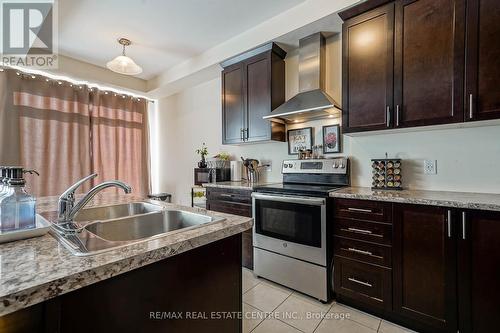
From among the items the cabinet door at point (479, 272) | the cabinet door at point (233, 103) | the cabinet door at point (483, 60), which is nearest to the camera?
the cabinet door at point (479, 272)

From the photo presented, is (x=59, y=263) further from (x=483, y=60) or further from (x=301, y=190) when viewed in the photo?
(x=483, y=60)

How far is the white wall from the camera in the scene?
6.07 ft

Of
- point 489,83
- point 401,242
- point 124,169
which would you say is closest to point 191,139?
point 124,169

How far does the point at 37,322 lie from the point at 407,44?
255 cm

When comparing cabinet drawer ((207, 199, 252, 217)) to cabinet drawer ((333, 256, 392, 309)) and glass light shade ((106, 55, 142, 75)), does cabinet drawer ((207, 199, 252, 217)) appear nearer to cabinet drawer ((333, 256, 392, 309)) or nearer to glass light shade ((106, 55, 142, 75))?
cabinet drawer ((333, 256, 392, 309))

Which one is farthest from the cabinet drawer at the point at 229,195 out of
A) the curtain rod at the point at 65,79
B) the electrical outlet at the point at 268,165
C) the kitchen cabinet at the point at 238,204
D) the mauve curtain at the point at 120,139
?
the curtain rod at the point at 65,79

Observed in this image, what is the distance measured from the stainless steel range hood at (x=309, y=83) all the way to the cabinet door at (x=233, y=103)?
52cm

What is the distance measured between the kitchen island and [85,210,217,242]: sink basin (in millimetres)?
266

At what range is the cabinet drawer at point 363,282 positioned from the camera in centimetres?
178

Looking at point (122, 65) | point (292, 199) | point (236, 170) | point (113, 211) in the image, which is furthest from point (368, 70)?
point (122, 65)

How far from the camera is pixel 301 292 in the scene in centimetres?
218

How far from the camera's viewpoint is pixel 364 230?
1.86 meters

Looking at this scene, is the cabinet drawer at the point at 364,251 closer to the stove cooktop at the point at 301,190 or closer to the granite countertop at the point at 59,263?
the stove cooktop at the point at 301,190

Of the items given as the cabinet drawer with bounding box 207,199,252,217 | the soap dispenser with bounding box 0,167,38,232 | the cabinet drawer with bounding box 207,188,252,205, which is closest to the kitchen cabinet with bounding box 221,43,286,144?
the cabinet drawer with bounding box 207,188,252,205
